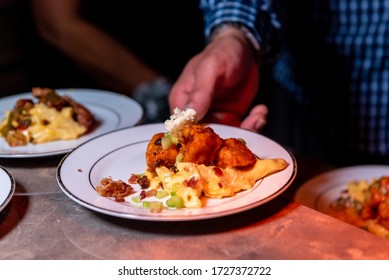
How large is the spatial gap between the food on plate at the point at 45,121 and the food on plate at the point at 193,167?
49 cm

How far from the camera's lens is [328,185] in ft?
6.05

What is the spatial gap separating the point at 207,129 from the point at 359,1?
1332 mm

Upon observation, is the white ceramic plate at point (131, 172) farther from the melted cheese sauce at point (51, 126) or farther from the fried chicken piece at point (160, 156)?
the melted cheese sauce at point (51, 126)

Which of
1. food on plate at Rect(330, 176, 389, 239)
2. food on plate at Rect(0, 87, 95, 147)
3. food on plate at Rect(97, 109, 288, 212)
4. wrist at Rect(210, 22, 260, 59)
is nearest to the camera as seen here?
food on plate at Rect(97, 109, 288, 212)

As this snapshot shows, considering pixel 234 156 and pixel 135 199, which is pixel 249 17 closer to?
pixel 234 156

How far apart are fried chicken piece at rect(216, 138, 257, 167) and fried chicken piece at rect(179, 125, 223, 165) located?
2cm

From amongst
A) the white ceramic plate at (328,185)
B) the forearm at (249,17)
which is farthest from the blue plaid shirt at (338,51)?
the white ceramic plate at (328,185)

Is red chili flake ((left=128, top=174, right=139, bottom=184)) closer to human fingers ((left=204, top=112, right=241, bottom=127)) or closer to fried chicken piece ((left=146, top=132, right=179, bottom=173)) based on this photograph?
fried chicken piece ((left=146, top=132, right=179, bottom=173))

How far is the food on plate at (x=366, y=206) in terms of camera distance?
65.1 inches

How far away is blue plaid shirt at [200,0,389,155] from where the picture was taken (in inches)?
93.6

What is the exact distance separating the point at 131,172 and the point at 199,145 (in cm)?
23

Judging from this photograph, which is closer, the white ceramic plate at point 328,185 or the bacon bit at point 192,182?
the bacon bit at point 192,182

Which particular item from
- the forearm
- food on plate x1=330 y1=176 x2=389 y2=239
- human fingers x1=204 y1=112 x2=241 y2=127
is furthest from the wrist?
food on plate x1=330 y1=176 x2=389 y2=239
